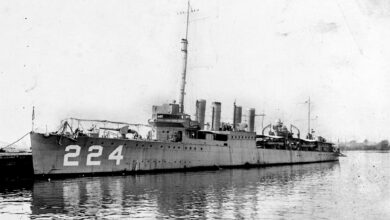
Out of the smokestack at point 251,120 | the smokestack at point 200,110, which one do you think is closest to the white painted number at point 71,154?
the smokestack at point 200,110

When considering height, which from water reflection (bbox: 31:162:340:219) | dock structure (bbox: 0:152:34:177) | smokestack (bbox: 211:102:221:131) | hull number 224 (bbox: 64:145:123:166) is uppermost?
smokestack (bbox: 211:102:221:131)

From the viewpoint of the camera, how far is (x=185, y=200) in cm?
1675

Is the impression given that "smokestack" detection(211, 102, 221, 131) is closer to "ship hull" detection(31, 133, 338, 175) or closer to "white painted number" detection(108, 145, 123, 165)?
"ship hull" detection(31, 133, 338, 175)

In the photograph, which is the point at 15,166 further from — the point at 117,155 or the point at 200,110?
the point at 200,110

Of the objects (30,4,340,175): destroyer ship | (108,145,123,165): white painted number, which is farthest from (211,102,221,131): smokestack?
(108,145,123,165): white painted number

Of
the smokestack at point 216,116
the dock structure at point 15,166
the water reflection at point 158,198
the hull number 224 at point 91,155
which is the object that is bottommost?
the water reflection at point 158,198

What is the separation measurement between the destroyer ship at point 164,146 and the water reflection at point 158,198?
1791mm

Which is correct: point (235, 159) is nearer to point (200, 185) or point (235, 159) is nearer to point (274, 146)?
point (274, 146)

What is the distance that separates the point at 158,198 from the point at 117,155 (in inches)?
412

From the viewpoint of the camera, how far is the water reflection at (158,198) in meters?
14.0

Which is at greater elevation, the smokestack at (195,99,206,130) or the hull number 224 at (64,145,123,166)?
the smokestack at (195,99,206,130)

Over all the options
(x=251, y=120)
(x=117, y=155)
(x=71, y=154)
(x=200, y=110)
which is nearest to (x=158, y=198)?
(x=71, y=154)

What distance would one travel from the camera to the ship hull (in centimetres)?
2420

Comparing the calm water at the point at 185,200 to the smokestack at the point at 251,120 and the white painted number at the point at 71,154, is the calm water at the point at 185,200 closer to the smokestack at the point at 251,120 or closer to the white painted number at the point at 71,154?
the white painted number at the point at 71,154
